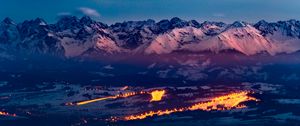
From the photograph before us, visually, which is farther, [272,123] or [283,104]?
[283,104]

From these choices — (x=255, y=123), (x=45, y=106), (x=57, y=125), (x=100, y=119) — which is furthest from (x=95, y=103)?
(x=255, y=123)

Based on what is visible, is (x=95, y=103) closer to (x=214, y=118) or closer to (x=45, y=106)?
(x=45, y=106)

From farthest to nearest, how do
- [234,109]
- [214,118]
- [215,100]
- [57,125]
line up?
[215,100], [234,109], [214,118], [57,125]

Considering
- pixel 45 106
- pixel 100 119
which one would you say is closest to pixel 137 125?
pixel 100 119

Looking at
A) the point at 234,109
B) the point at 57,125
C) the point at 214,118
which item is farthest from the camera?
the point at 234,109

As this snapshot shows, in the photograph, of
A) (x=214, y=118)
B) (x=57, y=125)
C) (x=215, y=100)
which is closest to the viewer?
(x=57, y=125)

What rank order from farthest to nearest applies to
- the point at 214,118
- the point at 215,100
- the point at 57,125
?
Answer: the point at 215,100 → the point at 214,118 → the point at 57,125

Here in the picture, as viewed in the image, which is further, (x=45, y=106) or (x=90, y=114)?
(x=45, y=106)

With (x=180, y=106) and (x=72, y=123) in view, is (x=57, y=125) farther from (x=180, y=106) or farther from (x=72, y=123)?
(x=180, y=106)
